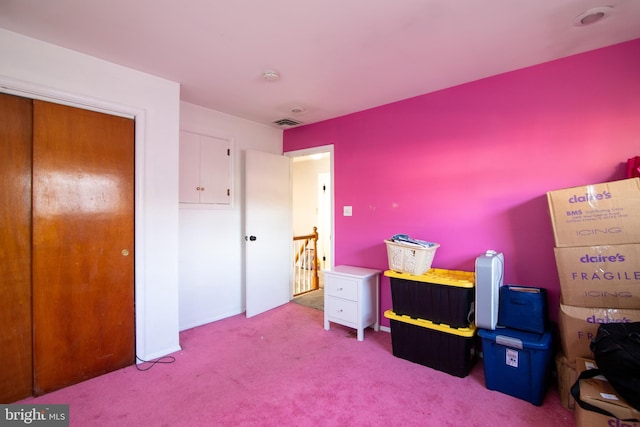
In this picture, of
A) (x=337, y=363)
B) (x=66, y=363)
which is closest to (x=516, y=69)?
(x=337, y=363)

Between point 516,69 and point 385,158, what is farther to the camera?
point 385,158

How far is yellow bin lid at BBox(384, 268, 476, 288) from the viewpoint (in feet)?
7.38

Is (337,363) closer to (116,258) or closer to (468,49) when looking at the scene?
(116,258)

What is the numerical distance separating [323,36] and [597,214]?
6.94 ft

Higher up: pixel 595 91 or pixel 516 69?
pixel 516 69

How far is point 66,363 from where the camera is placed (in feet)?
7.00

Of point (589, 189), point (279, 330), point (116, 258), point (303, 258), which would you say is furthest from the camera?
point (303, 258)

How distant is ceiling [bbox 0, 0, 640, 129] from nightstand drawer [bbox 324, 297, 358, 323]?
2.16 m

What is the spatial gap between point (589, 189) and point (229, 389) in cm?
283

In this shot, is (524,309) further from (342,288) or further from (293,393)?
(293,393)

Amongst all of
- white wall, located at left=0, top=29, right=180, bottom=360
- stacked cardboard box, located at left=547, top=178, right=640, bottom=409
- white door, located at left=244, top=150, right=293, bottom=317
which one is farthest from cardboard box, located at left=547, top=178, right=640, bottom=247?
white wall, located at left=0, top=29, right=180, bottom=360

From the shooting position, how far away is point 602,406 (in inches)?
55.7
